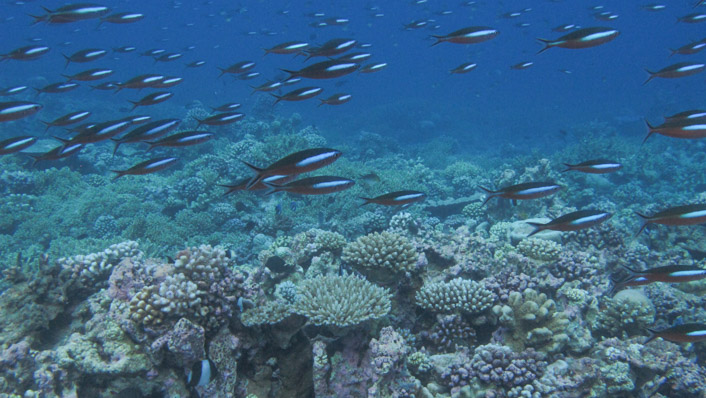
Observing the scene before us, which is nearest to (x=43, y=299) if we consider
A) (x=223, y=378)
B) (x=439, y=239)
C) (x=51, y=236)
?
(x=223, y=378)

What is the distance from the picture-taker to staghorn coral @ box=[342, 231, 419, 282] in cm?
505

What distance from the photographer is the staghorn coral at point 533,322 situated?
174 inches

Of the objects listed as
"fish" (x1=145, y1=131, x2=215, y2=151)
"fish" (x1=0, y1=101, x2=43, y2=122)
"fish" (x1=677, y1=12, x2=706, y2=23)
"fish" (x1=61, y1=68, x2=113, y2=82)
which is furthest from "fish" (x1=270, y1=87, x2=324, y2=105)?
"fish" (x1=677, y1=12, x2=706, y2=23)

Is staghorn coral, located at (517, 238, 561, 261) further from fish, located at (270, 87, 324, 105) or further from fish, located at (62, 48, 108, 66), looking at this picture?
fish, located at (62, 48, 108, 66)

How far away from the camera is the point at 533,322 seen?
4.60 m

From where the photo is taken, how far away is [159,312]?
3.44 m

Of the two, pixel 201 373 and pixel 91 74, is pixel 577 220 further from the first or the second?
pixel 91 74

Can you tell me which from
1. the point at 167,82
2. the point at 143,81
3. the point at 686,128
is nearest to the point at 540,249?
the point at 686,128

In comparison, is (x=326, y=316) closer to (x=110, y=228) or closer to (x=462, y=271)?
(x=462, y=271)

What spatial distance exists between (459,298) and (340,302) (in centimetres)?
172

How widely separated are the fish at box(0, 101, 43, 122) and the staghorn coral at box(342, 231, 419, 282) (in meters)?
5.41

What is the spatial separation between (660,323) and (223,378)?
6.87 meters

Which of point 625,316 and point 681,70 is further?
point 681,70

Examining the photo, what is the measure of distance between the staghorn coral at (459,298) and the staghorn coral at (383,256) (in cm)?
57
